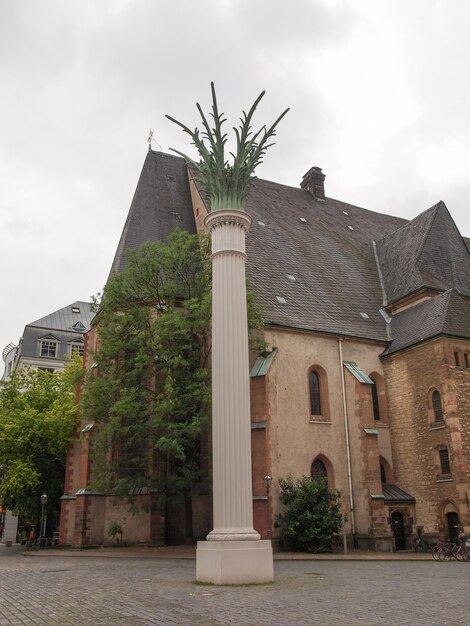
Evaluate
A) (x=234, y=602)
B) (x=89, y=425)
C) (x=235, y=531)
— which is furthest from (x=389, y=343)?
(x=234, y=602)

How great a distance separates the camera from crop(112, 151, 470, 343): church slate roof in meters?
29.1

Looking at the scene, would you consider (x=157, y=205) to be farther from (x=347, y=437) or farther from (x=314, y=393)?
(x=347, y=437)

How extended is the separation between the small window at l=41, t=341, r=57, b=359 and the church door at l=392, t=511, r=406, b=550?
113 ft

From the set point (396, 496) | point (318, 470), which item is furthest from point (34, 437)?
point (396, 496)

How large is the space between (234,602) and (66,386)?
2425cm

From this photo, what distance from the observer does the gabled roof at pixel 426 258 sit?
31766mm

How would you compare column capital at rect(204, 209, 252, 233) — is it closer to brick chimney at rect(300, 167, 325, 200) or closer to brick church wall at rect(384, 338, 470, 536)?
brick church wall at rect(384, 338, 470, 536)

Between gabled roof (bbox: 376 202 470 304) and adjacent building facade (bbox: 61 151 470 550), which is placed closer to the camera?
adjacent building facade (bbox: 61 151 470 550)

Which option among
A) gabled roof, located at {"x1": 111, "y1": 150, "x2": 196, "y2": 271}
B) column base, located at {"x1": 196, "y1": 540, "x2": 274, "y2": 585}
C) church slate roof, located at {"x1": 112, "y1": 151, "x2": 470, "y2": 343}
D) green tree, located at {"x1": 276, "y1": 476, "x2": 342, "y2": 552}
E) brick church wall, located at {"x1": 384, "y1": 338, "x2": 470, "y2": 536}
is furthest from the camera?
gabled roof, located at {"x1": 111, "y1": 150, "x2": 196, "y2": 271}

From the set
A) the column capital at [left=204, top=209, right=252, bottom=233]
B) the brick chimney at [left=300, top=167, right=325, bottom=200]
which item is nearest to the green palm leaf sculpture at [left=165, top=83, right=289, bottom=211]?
the column capital at [left=204, top=209, right=252, bottom=233]

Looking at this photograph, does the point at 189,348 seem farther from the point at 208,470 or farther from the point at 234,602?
the point at 234,602

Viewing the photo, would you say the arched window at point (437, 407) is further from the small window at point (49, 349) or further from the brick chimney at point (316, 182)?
the small window at point (49, 349)

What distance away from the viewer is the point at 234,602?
977cm

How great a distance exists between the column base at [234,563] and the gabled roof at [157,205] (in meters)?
18.1
